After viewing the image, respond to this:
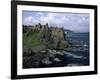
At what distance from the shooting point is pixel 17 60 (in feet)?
6.09

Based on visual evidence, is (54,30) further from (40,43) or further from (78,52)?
(78,52)

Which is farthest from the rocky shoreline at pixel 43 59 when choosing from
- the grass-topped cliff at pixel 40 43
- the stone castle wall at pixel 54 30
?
the stone castle wall at pixel 54 30

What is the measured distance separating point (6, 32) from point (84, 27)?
2.55 feet

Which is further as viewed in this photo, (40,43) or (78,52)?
(78,52)

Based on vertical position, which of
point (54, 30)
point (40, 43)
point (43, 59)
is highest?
point (54, 30)

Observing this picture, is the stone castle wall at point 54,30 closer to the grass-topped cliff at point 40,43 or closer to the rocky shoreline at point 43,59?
the grass-topped cliff at point 40,43

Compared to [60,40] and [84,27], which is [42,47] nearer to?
[60,40]

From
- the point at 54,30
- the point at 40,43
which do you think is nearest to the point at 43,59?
the point at 40,43

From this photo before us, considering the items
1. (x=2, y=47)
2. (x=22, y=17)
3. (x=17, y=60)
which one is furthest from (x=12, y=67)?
(x=22, y=17)

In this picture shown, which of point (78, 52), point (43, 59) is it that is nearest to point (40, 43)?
point (43, 59)

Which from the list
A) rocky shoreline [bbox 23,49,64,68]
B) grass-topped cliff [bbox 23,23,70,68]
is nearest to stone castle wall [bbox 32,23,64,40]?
grass-topped cliff [bbox 23,23,70,68]

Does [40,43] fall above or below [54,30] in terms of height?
below

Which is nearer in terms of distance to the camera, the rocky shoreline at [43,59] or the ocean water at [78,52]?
the rocky shoreline at [43,59]

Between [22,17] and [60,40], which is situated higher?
[22,17]
